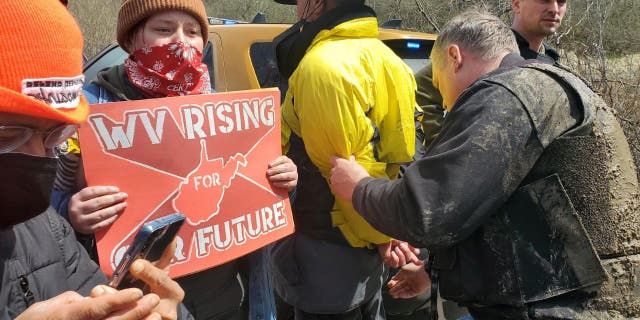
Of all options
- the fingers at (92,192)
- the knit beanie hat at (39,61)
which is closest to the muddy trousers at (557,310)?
the fingers at (92,192)

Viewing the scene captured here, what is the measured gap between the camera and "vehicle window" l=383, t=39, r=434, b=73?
185 inches

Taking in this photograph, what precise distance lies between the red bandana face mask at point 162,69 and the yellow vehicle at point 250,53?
2.46 meters

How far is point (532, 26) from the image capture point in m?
3.88

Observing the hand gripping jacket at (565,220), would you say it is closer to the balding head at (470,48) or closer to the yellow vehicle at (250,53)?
the balding head at (470,48)

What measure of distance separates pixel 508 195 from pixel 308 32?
45.2 inches

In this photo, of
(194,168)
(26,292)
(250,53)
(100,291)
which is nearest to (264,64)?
(250,53)

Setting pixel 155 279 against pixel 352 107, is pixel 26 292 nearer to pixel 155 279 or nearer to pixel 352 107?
pixel 155 279

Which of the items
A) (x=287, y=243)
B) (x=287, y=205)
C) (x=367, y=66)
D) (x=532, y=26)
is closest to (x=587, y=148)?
(x=367, y=66)

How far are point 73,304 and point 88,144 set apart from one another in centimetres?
78

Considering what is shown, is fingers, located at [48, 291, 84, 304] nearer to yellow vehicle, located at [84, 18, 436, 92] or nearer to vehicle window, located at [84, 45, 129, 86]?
yellow vehicle, located at [84, 18, 436, 92]

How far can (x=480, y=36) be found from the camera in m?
2.08

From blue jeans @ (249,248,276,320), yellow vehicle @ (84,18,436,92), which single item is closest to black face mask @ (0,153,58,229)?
blue jeans @ (249,248,276,320)

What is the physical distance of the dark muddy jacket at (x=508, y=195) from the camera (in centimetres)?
178

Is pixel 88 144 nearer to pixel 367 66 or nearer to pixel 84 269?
pixel 84 269
